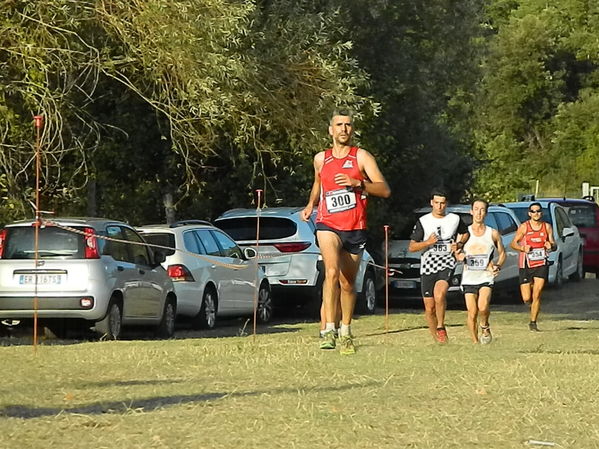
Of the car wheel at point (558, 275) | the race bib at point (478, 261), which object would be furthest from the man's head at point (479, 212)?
the car wheel at point (558, 275)

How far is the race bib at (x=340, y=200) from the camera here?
12.2 meters

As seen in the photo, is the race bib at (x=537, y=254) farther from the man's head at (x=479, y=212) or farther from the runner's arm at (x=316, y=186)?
the runner's arm at (x=316, y=186)

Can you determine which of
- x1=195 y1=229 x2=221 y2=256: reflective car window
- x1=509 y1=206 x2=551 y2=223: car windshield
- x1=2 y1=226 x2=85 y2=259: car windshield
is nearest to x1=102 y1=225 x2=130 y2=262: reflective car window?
x1=2 y1=226 x2=85 y2=259: car windshield

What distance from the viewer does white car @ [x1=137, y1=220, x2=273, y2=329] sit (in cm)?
1952

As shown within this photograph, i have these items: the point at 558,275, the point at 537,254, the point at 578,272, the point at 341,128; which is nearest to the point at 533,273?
the point at 537,254

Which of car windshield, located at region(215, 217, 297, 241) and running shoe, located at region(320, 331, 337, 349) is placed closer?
running shoe, located at region(320, 331, 337, 349)

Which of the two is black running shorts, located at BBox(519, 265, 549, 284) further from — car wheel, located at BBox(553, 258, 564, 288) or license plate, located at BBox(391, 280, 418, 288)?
car wheel, located at BBox(553, 258, 564, 288)

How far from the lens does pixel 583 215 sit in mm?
33625

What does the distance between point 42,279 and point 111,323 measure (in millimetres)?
967

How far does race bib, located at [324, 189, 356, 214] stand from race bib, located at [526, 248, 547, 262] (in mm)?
8125

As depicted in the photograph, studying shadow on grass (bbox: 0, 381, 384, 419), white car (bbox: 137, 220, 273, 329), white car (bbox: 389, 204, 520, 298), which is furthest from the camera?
white car (bbox: 389, 204, 520, 298)

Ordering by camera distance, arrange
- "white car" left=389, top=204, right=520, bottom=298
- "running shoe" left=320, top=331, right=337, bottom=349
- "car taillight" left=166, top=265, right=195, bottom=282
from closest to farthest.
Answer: "running shoe" left=320, top=331, right=337, bottom=349
"car taillight" left=166, top=265, right=195, bottom=282
"white car" left=389, top=204, right=520, bottom=298

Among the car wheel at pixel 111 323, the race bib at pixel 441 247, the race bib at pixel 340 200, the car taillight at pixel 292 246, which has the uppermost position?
the race bib at pixel 340 200

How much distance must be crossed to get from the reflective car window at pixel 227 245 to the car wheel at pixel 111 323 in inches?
141
